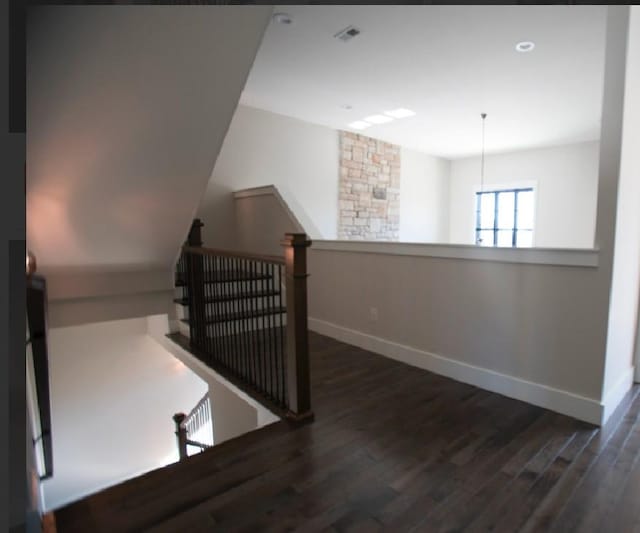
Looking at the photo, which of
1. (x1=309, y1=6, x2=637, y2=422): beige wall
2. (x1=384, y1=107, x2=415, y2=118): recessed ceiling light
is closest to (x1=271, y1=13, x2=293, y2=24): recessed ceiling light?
(x1=309, y1=6, x2=637, y2=422): beige wall

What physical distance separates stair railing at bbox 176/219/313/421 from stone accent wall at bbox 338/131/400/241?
9.83 feet

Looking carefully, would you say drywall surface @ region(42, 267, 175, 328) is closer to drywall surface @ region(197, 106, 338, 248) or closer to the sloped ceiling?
the sloped ceiling

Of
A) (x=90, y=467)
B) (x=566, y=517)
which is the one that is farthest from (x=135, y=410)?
(x=566, y=517)

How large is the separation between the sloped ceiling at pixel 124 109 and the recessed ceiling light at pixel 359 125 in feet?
11.8

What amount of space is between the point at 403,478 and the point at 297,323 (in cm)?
101

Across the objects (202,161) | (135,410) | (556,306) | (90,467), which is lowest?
(90,467)

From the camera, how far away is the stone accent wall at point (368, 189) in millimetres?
6328

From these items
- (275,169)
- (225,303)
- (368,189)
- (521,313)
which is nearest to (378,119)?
(368,189)

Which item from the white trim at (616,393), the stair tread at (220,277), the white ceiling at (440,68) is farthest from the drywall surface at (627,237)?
the stair tread at (220,277)

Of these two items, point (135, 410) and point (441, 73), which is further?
point (135, 410)

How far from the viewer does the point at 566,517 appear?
157cm

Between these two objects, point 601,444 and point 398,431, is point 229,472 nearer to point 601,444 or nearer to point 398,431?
point 398,431

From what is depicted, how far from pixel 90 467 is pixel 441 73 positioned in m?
6.42

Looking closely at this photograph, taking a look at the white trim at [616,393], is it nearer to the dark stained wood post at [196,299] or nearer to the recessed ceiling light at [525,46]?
the recessed ceiling light at [525,46]
